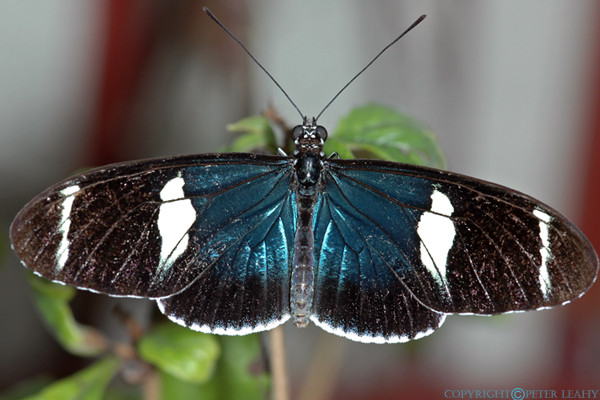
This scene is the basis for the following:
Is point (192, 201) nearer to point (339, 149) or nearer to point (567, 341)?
point (339, 149)

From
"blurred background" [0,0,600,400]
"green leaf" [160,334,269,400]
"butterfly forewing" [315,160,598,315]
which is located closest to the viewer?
"butterfly forewing" [315,160,598,315]

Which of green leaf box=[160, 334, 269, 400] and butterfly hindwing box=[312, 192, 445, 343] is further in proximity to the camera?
green leaf box=[160, 334, 269, 400]

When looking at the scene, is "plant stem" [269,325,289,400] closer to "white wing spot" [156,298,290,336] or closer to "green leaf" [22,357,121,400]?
"white wing spot" [156,298,290,336]

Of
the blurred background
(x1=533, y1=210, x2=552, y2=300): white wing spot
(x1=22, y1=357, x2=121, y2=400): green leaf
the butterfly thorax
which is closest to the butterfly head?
the butterfly thorax

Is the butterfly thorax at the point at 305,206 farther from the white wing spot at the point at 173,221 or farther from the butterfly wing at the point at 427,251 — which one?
the white wing spot at the point at 173,221

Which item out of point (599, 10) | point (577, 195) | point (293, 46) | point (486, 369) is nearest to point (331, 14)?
point (293, 46)

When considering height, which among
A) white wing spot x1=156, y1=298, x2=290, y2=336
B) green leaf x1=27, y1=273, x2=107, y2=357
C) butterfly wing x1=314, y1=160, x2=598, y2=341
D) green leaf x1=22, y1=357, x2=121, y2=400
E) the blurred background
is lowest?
green leaf x1=22, y1=357, x2=121, y2=400

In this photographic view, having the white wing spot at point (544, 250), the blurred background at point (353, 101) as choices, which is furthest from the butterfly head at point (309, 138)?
the blurred background at point (353, 101)

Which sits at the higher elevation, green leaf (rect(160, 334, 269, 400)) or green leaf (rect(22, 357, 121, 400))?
green leaf (rect(160, 334, 269, 400))
